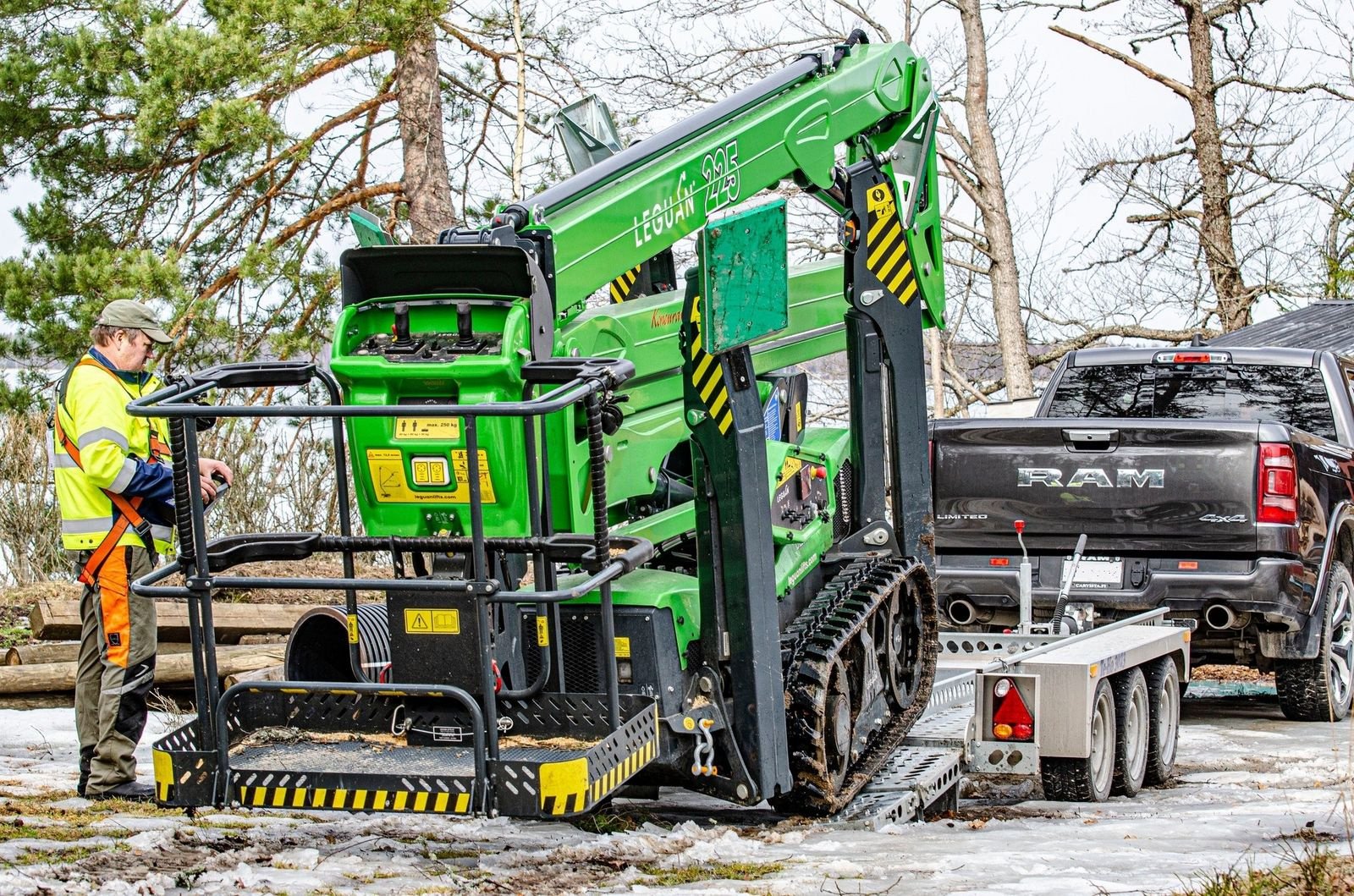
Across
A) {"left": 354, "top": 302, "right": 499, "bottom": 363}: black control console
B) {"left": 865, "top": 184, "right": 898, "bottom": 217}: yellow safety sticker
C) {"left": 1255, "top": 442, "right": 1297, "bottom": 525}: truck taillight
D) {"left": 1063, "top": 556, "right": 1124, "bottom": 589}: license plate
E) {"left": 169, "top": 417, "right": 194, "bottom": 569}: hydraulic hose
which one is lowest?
{"left": 1063, "top": 556, "right": 1124, "bottom": 589}: license plate

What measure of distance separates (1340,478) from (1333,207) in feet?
47.7

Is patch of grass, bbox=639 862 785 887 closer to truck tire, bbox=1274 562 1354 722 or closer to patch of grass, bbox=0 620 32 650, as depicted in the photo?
truck tire, bbox=1274 562 1354 722

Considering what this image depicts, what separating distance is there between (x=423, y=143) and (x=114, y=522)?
1044cm

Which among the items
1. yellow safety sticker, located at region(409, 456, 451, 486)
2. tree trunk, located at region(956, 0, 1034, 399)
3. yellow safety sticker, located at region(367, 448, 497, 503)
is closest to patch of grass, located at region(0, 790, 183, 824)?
yellow safety sticker, located at region(367, 448, 497, 503)

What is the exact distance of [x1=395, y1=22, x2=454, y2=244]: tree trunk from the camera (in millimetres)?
16453

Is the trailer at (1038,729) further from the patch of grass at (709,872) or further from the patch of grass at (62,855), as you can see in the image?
the patch of grass at (62,855)

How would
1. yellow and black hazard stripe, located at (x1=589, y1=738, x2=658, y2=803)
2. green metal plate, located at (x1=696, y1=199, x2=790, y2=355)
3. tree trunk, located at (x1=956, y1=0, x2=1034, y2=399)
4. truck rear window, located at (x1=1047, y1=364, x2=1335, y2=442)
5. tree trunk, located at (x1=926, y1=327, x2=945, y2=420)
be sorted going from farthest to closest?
tree trunk, located at (x1=926, y1=327, x2=945, y2=420)
tree trunk, located at (x1=956, y1=0, x2=1034, y2=399)
truck rear window, located at (x1=1047, y1=364, x2=1335, y2=442)
green metal plate, located at (x1=696, y1=199, x2=790, y2=355)
yellow and black hazard stripe, located at (x1=589, y1=738, x2=658, y2=803)

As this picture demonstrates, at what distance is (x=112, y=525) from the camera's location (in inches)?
264

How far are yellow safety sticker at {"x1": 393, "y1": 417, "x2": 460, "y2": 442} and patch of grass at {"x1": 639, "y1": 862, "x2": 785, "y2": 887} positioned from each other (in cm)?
164

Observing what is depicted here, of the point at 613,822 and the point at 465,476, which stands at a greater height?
the point at 465,476

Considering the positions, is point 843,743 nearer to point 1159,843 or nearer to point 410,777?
point 1159,843

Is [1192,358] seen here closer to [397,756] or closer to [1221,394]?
[1221,394]

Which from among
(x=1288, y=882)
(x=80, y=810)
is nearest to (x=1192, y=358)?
(x=1288, y=882)

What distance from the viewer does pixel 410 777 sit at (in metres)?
4.96
